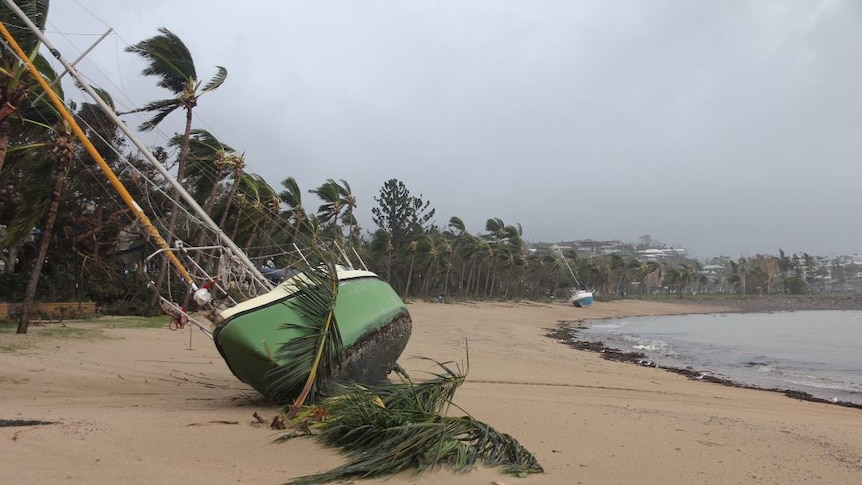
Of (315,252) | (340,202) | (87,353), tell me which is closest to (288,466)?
(315,252)

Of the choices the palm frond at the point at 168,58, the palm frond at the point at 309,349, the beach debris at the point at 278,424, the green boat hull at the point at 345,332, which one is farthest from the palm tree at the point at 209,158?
the beach debris at the point at 278,424

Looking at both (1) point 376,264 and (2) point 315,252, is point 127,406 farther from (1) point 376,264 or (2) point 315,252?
(1) point 376,264

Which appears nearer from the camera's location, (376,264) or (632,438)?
(632,438)

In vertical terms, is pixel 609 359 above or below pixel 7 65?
below

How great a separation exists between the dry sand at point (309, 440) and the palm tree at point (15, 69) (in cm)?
437

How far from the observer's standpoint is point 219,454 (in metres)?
5.01

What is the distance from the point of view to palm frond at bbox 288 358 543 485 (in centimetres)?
475

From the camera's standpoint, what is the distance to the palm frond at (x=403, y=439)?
4.75m

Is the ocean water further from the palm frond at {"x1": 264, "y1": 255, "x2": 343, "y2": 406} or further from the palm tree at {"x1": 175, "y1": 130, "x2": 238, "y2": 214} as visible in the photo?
the palm tree at {"x1": 175, "y1": 130, "x2": 238, "y2": 214}

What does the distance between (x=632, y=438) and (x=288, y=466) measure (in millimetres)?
3872

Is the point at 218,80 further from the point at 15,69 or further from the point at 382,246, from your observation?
the point at 382,246

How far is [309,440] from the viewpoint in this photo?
18.2 ft

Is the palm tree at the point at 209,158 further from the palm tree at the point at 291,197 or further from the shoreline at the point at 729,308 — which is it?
the shoreline at the point at 729,308

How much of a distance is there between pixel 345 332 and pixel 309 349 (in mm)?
651
